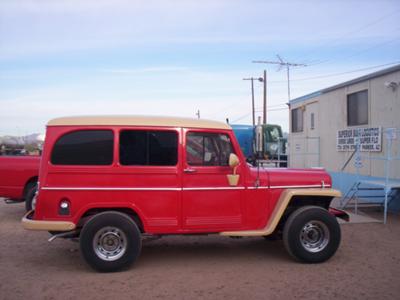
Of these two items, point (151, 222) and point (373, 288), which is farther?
point (151, 222)

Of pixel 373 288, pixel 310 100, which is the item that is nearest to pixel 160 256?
pixel 373 288

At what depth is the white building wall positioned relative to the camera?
1066cm

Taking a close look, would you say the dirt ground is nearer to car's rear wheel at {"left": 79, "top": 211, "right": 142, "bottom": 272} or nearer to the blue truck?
car's rear wheel at {"left": 79, "top": 211, "right": 142, "bottom": 272}

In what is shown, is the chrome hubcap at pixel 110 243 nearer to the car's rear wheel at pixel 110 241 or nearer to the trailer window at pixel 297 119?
the car's rear wheel at pixel 110 241

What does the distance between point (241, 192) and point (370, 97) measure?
21.9 feet

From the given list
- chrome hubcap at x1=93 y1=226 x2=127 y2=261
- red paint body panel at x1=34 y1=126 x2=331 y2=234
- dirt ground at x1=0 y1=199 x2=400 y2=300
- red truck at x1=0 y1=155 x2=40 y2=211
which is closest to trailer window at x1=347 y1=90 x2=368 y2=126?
dirt ground at x1=0 y1=199 x2=400 y2=300

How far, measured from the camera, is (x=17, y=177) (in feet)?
32.5

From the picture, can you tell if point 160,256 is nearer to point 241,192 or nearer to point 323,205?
point 241,192

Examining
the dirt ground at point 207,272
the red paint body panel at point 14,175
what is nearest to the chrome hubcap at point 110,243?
the dirt ground at point 207,272

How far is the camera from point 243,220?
20.7 feet

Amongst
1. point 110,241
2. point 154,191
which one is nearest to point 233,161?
point 154,191

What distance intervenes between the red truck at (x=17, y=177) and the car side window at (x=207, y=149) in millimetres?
5122

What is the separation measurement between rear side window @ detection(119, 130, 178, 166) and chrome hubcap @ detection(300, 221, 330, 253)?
214 cm

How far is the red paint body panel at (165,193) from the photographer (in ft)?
19.4
